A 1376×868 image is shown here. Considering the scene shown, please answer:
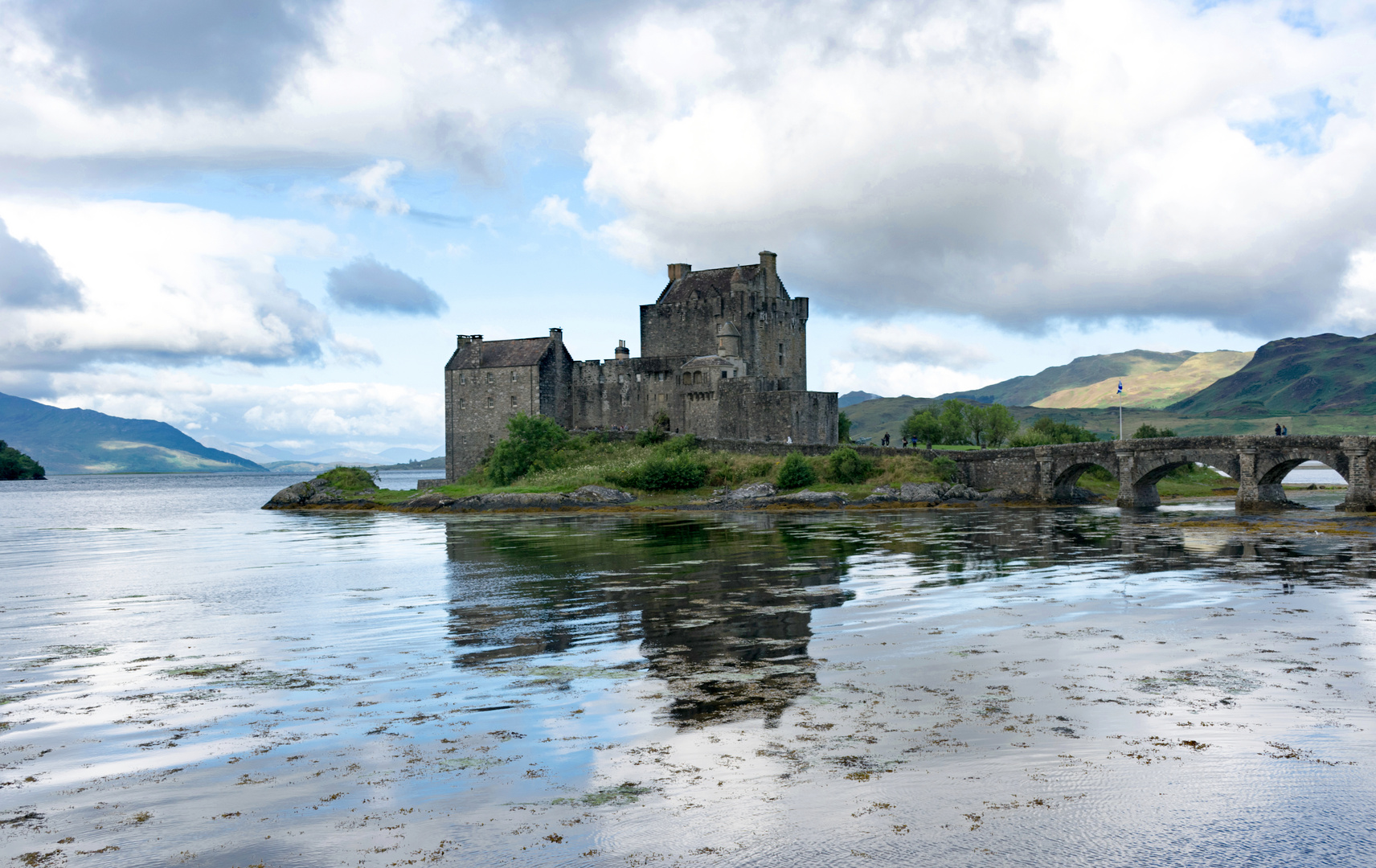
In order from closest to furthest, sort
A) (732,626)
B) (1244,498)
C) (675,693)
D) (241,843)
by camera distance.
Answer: (241,843) → (675,693) → (732,626) → (1244,498)

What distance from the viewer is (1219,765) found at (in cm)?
973

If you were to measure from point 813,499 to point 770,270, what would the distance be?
24.9m

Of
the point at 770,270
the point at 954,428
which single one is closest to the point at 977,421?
the point at 954,428

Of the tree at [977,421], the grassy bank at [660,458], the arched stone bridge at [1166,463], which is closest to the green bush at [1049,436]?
the tree at [977,421]

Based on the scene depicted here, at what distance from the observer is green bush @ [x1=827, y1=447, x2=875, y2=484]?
63.1 metres

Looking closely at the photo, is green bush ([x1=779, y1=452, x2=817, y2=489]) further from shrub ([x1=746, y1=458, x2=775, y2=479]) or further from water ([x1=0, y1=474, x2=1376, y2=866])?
water ([x1=0, y1=474, x2=1376, y2=866])

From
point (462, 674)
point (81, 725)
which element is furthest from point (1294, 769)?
point (81, 725)

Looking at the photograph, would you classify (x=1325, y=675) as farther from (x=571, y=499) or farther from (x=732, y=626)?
(x=571, y=499)

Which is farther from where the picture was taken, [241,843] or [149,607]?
[149,607]

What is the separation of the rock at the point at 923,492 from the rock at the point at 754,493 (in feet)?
28.0

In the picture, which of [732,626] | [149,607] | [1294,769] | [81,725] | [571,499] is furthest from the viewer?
[571,499]

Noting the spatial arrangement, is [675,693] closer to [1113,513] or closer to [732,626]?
[732,626]

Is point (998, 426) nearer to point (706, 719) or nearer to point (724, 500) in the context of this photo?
point (724, 500)

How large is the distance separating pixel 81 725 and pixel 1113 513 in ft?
167
